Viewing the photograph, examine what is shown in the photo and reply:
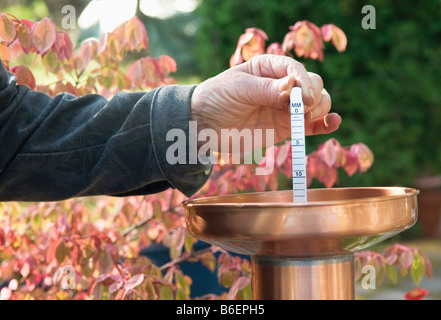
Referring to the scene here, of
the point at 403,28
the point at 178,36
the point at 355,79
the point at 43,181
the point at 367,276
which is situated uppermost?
the point at 178,36

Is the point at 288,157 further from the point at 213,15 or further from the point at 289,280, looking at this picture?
A: the point at 213,15

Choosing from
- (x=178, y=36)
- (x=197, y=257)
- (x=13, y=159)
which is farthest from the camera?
(x=178, y=36)

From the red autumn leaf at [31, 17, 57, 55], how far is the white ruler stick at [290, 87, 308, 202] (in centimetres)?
74

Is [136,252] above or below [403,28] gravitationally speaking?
below

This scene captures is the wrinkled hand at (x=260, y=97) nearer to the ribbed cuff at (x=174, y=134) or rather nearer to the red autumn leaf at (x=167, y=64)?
the ribbed cuff at (x=174, y=134)

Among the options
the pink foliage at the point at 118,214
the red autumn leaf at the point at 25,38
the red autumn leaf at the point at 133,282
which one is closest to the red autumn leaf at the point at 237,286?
the pink foliage at the point at 118,214

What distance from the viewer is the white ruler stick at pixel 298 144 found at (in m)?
0.72

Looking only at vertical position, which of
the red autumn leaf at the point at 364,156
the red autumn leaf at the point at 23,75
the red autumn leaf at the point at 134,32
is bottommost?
the red autumn leaf at the point at 364,156

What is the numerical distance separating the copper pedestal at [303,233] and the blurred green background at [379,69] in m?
2.95

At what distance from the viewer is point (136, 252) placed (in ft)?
5.42

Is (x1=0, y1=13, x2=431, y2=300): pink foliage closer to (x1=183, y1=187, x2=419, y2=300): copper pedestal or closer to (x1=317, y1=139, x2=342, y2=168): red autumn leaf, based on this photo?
(x1=317, y1=139, x2=342, y2=168): red autumn leaf

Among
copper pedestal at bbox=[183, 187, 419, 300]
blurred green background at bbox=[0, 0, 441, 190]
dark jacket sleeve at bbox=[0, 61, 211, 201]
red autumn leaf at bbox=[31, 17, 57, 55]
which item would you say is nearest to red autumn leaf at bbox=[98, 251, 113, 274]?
dark jacket sleeve at bbox=[0, 61, 211, 201]
